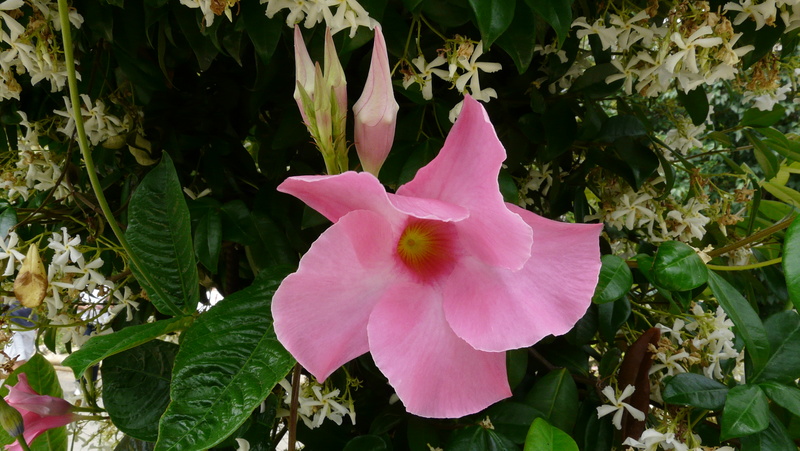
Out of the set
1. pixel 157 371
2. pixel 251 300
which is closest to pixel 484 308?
pixel 251 300

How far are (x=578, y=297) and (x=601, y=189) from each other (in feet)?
1.17

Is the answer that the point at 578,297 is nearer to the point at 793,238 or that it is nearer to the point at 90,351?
the point at 793,238

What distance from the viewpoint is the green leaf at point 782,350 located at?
46 centimetres

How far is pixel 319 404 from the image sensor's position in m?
0.52

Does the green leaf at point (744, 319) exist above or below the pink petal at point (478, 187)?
below

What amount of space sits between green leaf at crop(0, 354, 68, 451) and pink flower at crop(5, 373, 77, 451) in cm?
5

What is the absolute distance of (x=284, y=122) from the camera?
0.54m

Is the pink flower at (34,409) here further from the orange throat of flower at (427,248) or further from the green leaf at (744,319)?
the green leaf at (744,319)

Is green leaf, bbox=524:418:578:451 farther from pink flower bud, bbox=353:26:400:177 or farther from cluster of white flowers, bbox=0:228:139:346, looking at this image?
cluster of white flowers, bbox=0:228:139:346

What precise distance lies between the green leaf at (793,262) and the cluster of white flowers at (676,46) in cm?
15

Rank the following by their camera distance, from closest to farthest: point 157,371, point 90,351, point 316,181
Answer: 1. point 316,181
2. point 90,351
3. point 157,371

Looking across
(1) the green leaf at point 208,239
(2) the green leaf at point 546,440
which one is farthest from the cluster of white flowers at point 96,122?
(2) the green leaf at point 546,440

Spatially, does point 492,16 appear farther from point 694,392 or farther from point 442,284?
point 694,392

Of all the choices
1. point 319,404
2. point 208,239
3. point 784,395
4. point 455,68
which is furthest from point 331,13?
point 784,395
